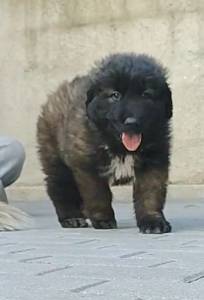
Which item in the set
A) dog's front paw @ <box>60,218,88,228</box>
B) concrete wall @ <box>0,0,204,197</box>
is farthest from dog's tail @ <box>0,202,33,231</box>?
concrete wall @ <box>0,0,204,197</box>

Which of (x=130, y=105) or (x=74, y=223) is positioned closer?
(x=130, y=105)

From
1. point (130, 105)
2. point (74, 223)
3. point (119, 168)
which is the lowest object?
point (74, 223)

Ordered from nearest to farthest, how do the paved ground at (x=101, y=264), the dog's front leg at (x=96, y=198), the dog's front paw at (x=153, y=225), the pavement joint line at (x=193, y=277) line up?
1. the paved ground at (x=101, y=264)
2. the pavement joint line at (x=193, y=277)
3. the dog's front paw at (x=153, y=225)
4. the dog's front leg at (x=96, y=198)

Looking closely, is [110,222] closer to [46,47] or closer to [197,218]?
[197,218]

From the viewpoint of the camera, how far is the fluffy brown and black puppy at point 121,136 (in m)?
2.91

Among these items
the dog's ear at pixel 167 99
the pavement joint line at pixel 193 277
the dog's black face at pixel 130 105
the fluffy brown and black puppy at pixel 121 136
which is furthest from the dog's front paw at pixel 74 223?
the pavement joint line at pixel 193 277

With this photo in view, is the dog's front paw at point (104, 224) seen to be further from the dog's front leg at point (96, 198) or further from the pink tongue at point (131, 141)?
the pink tongue at point (131, 141)

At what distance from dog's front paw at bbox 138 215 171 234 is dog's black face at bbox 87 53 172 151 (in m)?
0.27

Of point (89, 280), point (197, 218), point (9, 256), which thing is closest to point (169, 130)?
point (197, 218)

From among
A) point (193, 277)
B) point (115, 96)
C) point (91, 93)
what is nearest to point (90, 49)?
point (91, 93)

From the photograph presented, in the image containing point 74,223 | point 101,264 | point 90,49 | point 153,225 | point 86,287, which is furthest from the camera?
point 90,49

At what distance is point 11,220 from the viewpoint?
3.18 meters

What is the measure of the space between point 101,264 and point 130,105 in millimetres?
981

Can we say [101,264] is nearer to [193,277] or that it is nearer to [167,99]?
[193,277]
